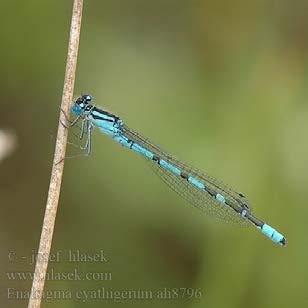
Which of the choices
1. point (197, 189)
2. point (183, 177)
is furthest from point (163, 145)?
point (197, 189)

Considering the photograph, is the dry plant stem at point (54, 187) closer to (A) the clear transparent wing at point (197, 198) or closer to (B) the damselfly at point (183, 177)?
(B) the damselfly at point (183, 177)

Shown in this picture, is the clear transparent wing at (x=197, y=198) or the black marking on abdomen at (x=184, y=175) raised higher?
the black marking on abdomen at (x=184, y=175)

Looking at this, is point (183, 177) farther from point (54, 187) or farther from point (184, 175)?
point (54, 187)

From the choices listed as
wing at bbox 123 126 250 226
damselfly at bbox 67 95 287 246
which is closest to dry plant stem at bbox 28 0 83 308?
damselfly at bbox 67 95 287 246

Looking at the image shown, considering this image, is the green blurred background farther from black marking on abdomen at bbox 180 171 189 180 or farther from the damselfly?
black marking on abdomen at bbox 180 171 189 180

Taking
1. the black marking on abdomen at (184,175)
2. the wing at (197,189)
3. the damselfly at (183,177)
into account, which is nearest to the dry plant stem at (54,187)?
the damselfly at (183,177)

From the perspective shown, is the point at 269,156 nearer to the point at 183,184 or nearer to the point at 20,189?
the point at 183,184

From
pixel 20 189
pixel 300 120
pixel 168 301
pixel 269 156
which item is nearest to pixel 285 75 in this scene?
pixel 300 120

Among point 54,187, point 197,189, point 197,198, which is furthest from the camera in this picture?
point 197,189
